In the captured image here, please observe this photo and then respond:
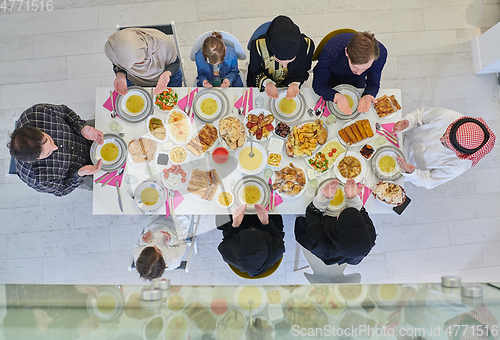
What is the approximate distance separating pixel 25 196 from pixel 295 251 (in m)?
3.04

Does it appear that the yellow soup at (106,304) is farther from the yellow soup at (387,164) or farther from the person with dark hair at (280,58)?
the yellow soup at (387,164)

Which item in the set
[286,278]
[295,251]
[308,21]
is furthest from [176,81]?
[286,278]

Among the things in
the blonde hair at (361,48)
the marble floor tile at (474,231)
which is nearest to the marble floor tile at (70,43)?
the blonde hair at (361,48)

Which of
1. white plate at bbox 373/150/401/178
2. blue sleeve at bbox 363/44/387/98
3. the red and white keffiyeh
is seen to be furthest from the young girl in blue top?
the red and white keffiyeh

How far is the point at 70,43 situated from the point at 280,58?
106 inches

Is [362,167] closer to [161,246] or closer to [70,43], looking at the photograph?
[161,246]

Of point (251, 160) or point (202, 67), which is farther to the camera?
point (202, 67)

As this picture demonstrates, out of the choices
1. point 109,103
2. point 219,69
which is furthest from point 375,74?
point 109,103

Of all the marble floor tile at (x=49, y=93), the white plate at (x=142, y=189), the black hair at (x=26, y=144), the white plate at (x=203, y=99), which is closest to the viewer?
the black hair at (x=26, y=144)

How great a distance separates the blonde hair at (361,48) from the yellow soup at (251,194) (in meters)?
1.24

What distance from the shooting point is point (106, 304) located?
1.94 metres

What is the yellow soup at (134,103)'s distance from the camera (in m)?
2.66

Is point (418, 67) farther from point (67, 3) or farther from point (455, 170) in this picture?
point (67, 3)

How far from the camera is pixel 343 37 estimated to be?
257 cm
